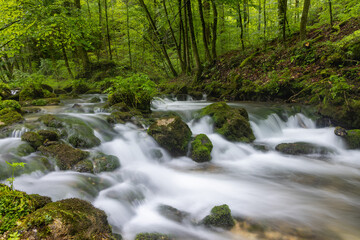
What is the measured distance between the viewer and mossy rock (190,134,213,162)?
5719mm

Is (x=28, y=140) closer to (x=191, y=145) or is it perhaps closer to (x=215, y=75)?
(x=191, y=145)

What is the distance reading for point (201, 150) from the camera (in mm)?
5730

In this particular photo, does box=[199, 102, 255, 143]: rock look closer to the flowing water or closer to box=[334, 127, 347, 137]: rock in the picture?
the flowing water

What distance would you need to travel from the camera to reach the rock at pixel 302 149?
20.2ft

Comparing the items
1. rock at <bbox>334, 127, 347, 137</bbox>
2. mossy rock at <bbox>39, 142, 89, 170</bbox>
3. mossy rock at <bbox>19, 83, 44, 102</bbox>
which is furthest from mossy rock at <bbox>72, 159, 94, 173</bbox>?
mossy rock at <bbox>19, 83, 44, 102</bbox>

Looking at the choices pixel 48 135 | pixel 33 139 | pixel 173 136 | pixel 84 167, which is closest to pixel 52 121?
pixel 48 135

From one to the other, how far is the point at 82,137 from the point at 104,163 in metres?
1.37

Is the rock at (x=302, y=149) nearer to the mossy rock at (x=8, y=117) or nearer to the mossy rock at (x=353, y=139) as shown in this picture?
the mossy rock at (x=353, y=139)

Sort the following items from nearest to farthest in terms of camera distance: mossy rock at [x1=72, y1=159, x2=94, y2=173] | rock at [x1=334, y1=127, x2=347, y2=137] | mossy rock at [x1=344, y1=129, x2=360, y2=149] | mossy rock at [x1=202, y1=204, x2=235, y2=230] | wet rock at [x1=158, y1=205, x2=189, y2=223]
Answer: mossy rock at [x1=202, y1=204, x2=235, y2=230] < wet rock at [x1=158, y1=205, x2=189, y2=223] < mossy rock at [x1=72, y1=159, x2=94, y2=173] < mossy rock at [x1=344, y1=129, x2=360, y2=149] < rock at [x1=334, y1=127, x2=347, y2=137]

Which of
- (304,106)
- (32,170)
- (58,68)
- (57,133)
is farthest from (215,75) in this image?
(58,68)

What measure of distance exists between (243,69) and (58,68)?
16.8 metres

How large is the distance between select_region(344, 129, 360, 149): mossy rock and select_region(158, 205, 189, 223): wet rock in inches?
219

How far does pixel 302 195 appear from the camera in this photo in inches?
166

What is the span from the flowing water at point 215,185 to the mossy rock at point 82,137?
0.25 metres
